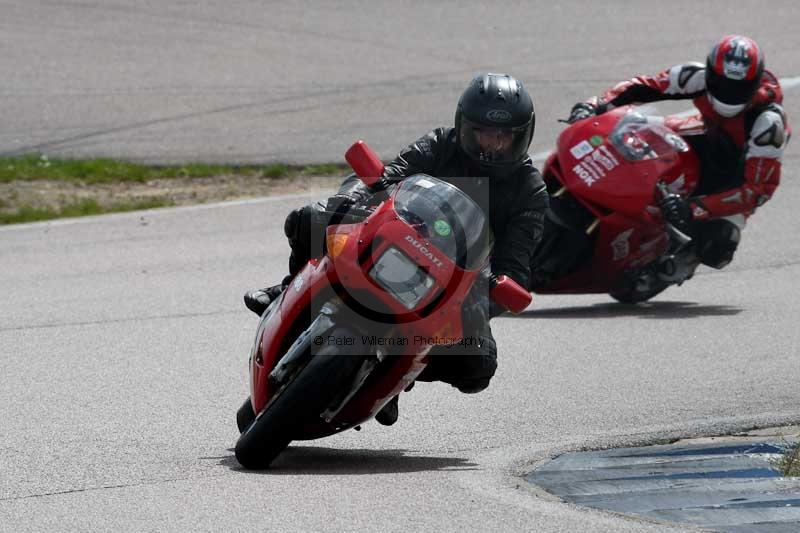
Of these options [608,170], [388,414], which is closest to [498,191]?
[388,414]

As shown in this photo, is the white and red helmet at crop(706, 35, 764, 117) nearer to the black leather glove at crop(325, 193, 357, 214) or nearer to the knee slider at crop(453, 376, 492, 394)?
the knee slider at crop(453, 376, 492, 394)

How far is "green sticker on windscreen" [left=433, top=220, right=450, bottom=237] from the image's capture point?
5.50 metres

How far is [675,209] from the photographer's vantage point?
9734mm

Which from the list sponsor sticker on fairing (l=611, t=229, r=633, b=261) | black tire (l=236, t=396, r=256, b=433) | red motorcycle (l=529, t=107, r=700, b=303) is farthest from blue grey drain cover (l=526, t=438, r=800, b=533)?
sponsor sticker on fairing (l=611, t=229, r=633, b=261)

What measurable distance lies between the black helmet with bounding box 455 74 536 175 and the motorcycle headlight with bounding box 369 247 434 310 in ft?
3.50

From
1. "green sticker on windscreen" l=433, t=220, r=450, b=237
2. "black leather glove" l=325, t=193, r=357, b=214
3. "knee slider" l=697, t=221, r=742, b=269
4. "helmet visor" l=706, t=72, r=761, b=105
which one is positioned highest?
"green sticker on windscreen" l=433, t=220, r=450, b=237

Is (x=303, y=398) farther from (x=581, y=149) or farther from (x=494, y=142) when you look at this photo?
(x=581, y=149)

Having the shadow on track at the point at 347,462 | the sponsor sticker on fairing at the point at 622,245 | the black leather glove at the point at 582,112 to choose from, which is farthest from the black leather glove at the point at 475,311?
the black leather glove at the point at 582,112

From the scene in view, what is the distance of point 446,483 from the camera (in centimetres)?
552

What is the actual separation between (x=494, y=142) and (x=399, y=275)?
44.4 inches

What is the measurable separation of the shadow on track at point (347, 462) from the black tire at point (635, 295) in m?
4.33

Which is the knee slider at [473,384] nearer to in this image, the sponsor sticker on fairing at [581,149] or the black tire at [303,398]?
the black tire at [303,398]

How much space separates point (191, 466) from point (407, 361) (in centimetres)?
92

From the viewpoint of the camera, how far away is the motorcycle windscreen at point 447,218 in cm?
550
